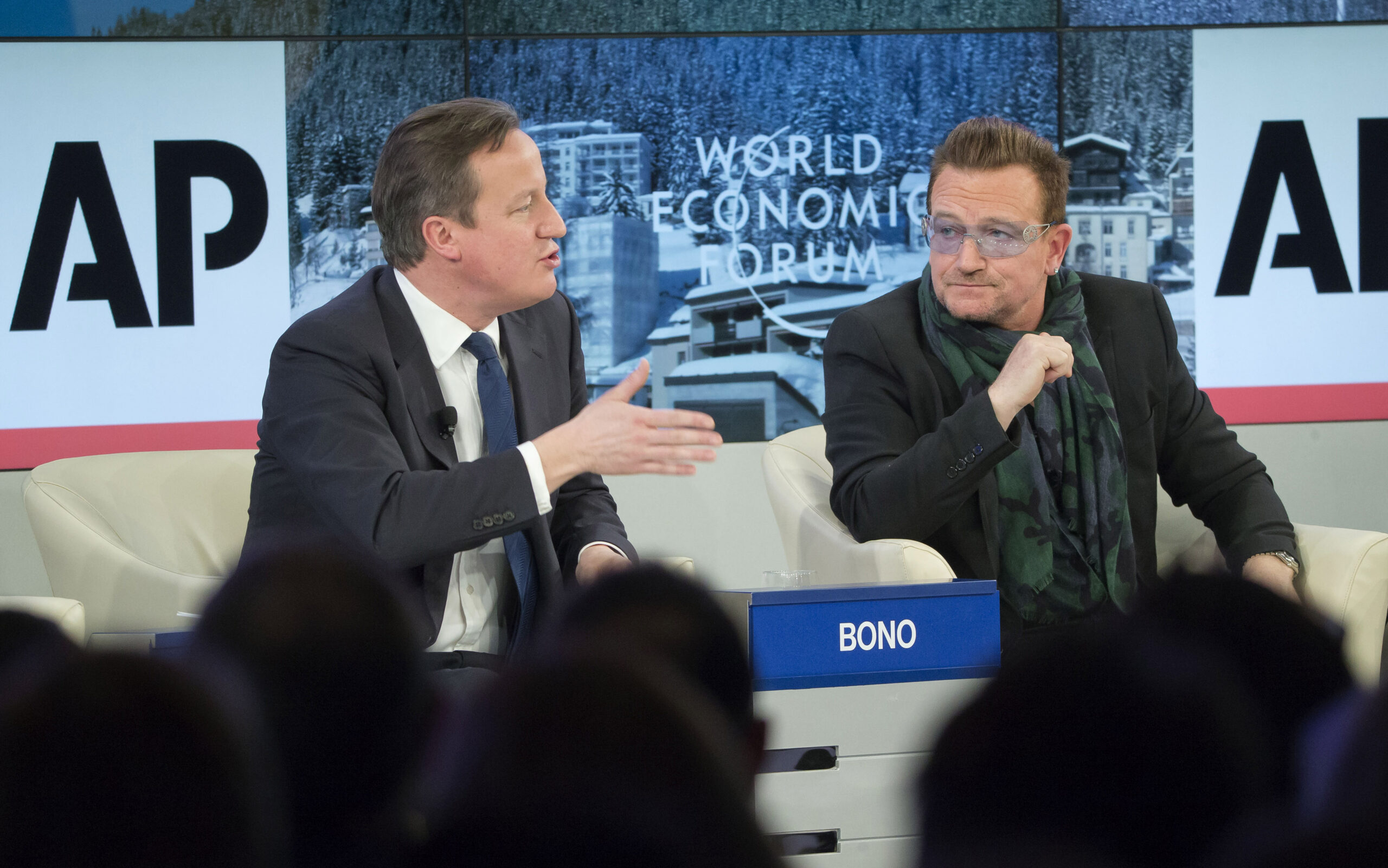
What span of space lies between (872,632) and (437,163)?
1339mm

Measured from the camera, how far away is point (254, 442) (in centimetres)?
443

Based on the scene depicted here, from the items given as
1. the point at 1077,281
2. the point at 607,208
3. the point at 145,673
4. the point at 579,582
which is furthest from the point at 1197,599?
the point at 607,208

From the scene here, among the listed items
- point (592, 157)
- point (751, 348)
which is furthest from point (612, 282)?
point (751, 348)

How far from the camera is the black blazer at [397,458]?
6.19 ft

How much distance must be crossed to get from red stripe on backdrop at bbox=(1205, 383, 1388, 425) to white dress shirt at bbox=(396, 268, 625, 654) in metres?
3.31

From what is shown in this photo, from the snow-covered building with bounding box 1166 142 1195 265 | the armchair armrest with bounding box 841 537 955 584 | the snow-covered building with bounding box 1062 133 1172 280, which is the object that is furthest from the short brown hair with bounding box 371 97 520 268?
the snow-covered building with bounding box 1166 142 1195 265

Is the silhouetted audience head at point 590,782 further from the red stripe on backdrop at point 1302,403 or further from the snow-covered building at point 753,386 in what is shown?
the red stripe on backdrop at point 1302,403

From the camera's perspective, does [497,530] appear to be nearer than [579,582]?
No

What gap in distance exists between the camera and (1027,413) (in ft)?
8.63

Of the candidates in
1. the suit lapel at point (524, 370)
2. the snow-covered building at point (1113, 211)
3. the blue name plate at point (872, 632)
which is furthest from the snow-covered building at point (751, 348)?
the blue name plate at point (872, 632)

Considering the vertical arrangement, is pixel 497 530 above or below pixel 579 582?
below

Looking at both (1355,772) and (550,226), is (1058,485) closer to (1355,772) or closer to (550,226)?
(550,226)

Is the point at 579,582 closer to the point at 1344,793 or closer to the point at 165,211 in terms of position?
the point at 1344,793

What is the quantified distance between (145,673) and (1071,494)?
2.29 meters
